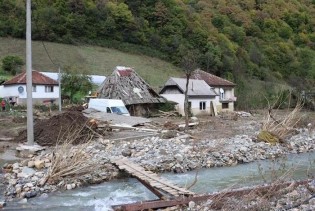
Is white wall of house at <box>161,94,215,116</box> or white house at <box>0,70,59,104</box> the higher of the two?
white house at <box>0,70,59,104</box>

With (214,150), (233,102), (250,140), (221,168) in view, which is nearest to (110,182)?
(221,168)

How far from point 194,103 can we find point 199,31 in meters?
39.1

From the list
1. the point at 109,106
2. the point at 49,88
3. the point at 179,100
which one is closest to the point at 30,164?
the point at 109,106

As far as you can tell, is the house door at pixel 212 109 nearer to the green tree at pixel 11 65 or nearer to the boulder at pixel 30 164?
the green tree at pixel 11 65

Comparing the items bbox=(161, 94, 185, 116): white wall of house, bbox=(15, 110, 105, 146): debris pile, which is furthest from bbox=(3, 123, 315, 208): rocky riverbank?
bbox=(161, 94, 185, 116): white wall of house

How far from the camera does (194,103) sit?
144 feet

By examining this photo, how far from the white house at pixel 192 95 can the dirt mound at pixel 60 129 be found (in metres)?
18.6

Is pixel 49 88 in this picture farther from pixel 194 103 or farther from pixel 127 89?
pixel 194 103

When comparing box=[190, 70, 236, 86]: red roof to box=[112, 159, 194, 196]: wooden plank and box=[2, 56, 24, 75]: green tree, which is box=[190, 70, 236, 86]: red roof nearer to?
box=[2, 56, 24, 75]: green tree

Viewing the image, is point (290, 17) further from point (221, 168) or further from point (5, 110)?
point (221, 168)

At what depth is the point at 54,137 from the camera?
908 inches

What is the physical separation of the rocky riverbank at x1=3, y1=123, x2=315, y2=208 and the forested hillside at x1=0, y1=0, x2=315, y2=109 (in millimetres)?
37505

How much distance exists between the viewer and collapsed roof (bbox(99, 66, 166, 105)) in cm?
3903

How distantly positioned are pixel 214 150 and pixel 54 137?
848 cm
